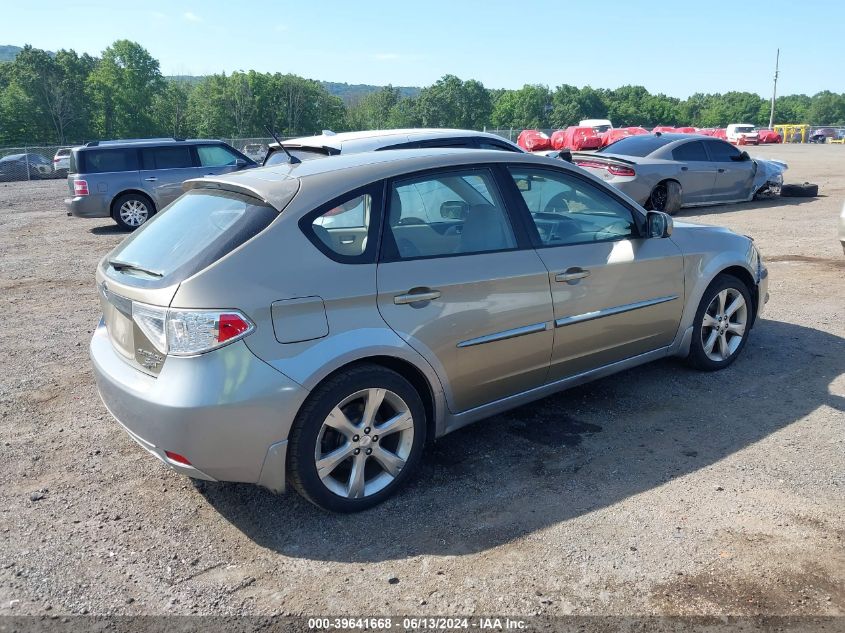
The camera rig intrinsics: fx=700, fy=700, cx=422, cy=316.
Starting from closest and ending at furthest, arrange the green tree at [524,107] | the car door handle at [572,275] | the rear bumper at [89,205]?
the car door handle at [572,275] → the rear bumper at [89,205] → the green tree at [524,107]

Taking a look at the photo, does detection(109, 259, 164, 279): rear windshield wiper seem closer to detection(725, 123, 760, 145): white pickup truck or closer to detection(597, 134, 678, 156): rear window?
detection(597, 134, 678, 156): rear window

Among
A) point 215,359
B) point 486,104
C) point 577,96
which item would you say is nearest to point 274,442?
point 215,359

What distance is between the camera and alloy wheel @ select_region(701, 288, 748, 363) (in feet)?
17.0

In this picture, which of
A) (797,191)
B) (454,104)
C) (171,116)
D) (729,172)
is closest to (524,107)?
(454,104)

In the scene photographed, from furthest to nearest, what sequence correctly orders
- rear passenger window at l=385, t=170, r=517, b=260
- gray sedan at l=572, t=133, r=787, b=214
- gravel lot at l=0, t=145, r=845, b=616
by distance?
gray sedan at l=572, t=133, r=787, b=214, rear passenger window at l=385, t=170, r=517, b=260, gravel lot at l=0, t=145, r=845, b=616

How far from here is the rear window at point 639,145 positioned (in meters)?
13.0

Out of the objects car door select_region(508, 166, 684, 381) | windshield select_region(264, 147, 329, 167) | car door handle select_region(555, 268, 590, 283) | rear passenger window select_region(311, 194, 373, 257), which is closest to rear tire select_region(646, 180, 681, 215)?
windshield select_region(264, 147, 329, 167)

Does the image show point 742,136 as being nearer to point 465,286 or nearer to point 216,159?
point 216,159

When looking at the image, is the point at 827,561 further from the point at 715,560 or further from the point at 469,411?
the point at 469,411

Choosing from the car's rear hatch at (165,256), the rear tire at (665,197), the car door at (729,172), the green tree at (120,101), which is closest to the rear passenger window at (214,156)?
the rear tire at (665,197)

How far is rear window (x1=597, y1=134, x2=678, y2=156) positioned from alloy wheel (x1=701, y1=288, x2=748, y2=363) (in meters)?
→ 8.29

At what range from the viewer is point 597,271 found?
431cm

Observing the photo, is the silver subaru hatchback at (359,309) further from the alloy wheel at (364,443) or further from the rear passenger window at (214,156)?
the rear passenger window at (214,156)

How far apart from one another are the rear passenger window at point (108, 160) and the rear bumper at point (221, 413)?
11951 millimetres
